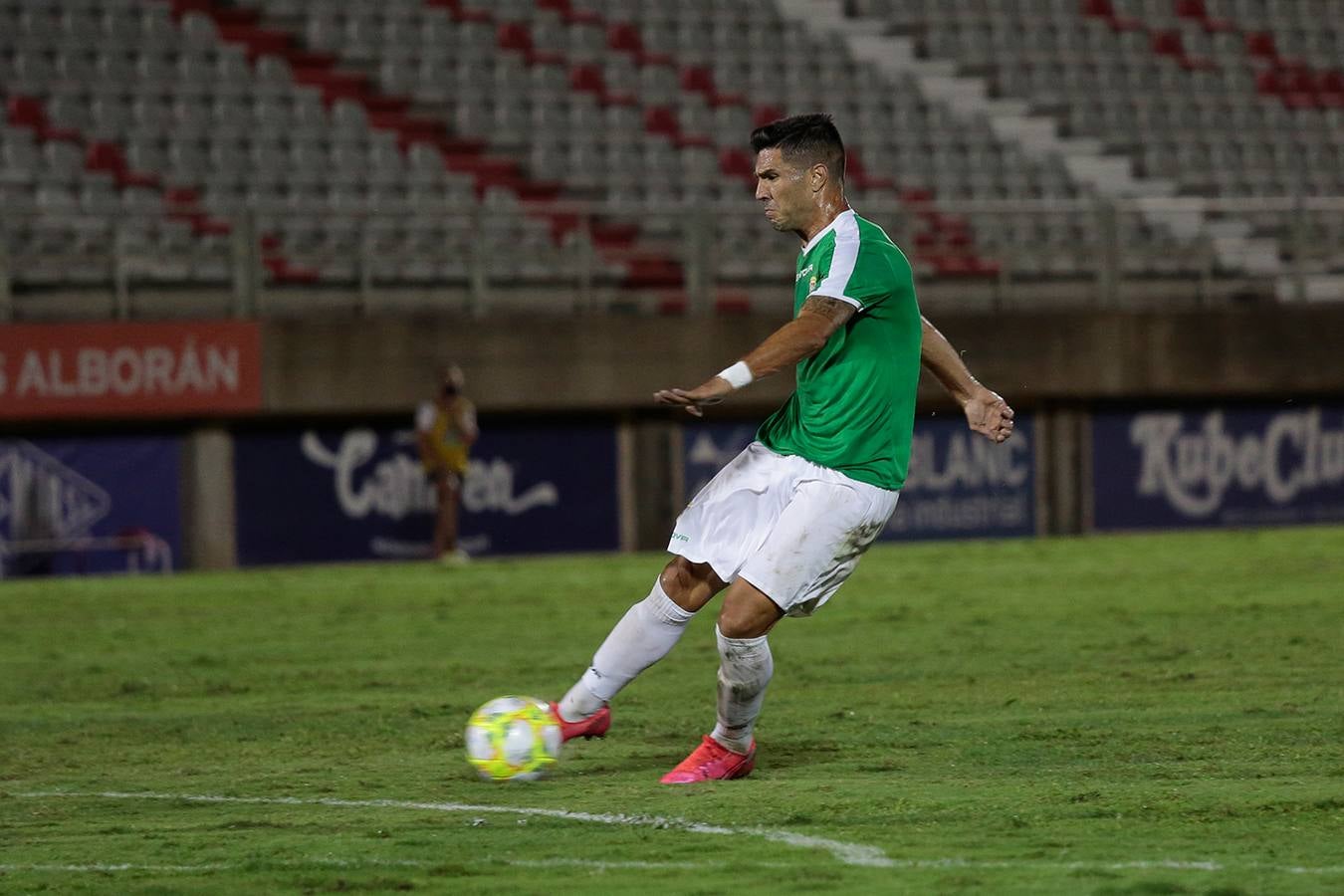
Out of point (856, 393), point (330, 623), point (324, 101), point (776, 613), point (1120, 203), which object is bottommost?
point (330, 623)

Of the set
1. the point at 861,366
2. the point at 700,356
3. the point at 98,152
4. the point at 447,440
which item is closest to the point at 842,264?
the point at 861,366

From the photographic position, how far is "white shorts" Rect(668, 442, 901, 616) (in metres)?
6.24

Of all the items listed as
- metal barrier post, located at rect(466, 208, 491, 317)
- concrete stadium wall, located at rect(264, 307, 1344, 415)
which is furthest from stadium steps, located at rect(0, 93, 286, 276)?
metal barrier post, located at rect(466, 208, 491, 317)

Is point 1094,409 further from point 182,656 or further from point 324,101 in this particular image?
point 182,656

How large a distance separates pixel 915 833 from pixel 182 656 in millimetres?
7402

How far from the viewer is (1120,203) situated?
69.6ft

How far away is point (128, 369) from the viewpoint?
1784cm

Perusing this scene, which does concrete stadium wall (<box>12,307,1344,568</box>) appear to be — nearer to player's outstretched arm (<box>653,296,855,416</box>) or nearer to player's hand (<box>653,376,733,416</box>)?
player's outstretched arm (<box>653,296,855,416</box>)

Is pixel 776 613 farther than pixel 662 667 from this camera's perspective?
No

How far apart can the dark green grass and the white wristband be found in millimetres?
1319

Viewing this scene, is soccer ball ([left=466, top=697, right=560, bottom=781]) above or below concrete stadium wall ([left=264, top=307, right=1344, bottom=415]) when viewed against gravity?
below

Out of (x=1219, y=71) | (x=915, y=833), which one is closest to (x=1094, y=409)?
(x=1219, y=71)

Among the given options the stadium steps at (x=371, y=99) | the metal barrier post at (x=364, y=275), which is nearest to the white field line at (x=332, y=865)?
the metal barrier post at (x=364, y=275)

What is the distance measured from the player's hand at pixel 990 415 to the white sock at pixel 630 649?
1.19 meters
